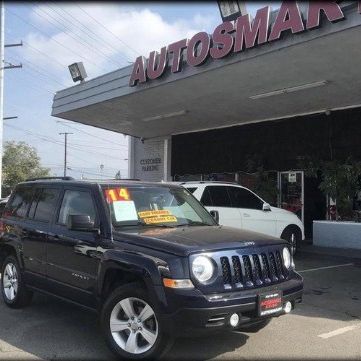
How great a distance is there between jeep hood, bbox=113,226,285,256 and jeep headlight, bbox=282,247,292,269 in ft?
0.35

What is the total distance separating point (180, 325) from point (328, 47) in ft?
24.4

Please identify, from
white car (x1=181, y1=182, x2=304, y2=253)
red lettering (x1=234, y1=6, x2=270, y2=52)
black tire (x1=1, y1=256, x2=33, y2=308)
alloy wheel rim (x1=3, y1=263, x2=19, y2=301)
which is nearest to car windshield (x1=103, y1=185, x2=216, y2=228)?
black tire (x1=1, y1=256, x2=33, y2=308)

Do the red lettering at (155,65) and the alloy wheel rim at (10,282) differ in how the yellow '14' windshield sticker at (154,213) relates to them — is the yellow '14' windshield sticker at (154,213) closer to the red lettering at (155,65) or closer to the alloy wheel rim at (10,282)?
the alloy wheel rim at (10,282)

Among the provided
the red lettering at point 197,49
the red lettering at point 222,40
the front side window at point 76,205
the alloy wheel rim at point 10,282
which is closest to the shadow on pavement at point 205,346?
the front side window at point 76,205

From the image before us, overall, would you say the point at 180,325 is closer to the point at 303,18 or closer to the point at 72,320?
the point at 72,320

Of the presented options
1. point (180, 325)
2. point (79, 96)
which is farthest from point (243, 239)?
point (79, 96)

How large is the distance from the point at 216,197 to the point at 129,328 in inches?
269

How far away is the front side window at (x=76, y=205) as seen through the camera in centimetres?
581

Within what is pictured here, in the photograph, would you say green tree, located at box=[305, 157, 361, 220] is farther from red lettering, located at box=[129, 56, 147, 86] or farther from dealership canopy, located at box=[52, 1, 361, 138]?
red lettering, located at box=[129, 56, 147, 86]

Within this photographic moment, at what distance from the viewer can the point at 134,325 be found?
4.83m

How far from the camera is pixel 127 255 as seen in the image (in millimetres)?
4945

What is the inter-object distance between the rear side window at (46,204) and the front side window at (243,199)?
5.85 metres

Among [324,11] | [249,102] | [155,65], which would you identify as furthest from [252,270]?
[249,102]

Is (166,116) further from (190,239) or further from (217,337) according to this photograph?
(190,239)
